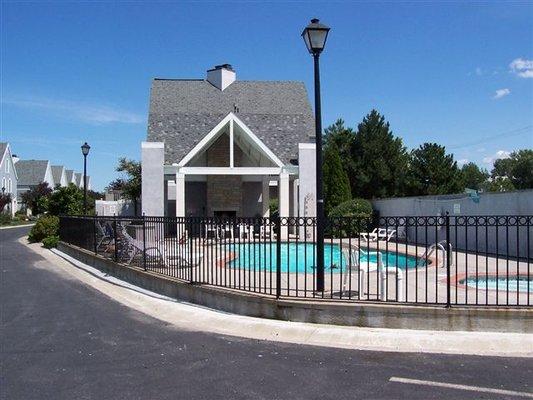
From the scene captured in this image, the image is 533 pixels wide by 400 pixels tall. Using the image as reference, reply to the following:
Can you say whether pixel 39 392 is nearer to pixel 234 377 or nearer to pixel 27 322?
pixel 234 377

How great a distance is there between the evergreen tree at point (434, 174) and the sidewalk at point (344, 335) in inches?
1581

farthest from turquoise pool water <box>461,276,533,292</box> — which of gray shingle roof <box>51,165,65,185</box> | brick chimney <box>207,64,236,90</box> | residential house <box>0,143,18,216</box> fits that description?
gray shingle roof <box>51,165,65,185</box>

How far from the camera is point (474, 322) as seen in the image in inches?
295

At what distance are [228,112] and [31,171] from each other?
5886cm

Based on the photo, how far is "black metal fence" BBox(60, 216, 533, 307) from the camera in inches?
326

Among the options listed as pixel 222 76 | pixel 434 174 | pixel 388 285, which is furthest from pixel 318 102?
pixel 434 174

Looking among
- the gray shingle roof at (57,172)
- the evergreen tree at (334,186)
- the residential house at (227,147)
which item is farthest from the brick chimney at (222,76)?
the gray shingle roof at (57,172)

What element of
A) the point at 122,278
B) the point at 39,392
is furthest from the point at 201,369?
the point at 122,278

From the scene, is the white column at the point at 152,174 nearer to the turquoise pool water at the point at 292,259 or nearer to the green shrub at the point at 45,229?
the green shrub at the point at 45,229

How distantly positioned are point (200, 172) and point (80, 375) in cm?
2018

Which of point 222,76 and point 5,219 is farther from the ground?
point 222,76

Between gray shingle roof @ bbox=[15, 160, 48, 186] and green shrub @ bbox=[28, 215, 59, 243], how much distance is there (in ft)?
177

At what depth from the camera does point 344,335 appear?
24.5ft

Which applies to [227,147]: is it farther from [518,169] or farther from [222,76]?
[518,169]
